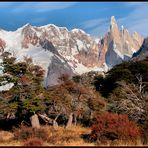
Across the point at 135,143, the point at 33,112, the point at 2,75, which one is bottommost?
the point at 135,143

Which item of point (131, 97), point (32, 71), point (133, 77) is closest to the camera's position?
point (131, 97)

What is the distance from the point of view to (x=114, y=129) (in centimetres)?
2241

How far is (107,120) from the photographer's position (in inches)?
924

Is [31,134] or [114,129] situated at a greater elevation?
[114,129]

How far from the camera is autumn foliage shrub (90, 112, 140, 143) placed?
22125mm

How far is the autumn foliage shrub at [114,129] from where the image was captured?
72.6ft

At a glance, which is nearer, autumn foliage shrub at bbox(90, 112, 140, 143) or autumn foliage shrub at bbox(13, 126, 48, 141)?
autumn foliage shrub at bbox(90, 112, 140, 143)

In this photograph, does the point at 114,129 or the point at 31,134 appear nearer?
the point at 114,129

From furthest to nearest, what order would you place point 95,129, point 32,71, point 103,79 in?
point 103,79
point 32,71
point 95,129

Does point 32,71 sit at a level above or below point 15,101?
above

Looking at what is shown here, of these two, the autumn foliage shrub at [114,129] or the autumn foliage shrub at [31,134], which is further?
the autumn foliage shrub at [31,134]

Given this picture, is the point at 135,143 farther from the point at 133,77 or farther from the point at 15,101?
the point at 133,77

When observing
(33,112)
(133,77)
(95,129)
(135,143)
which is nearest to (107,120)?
(95,129)

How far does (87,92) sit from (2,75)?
7577 mm
